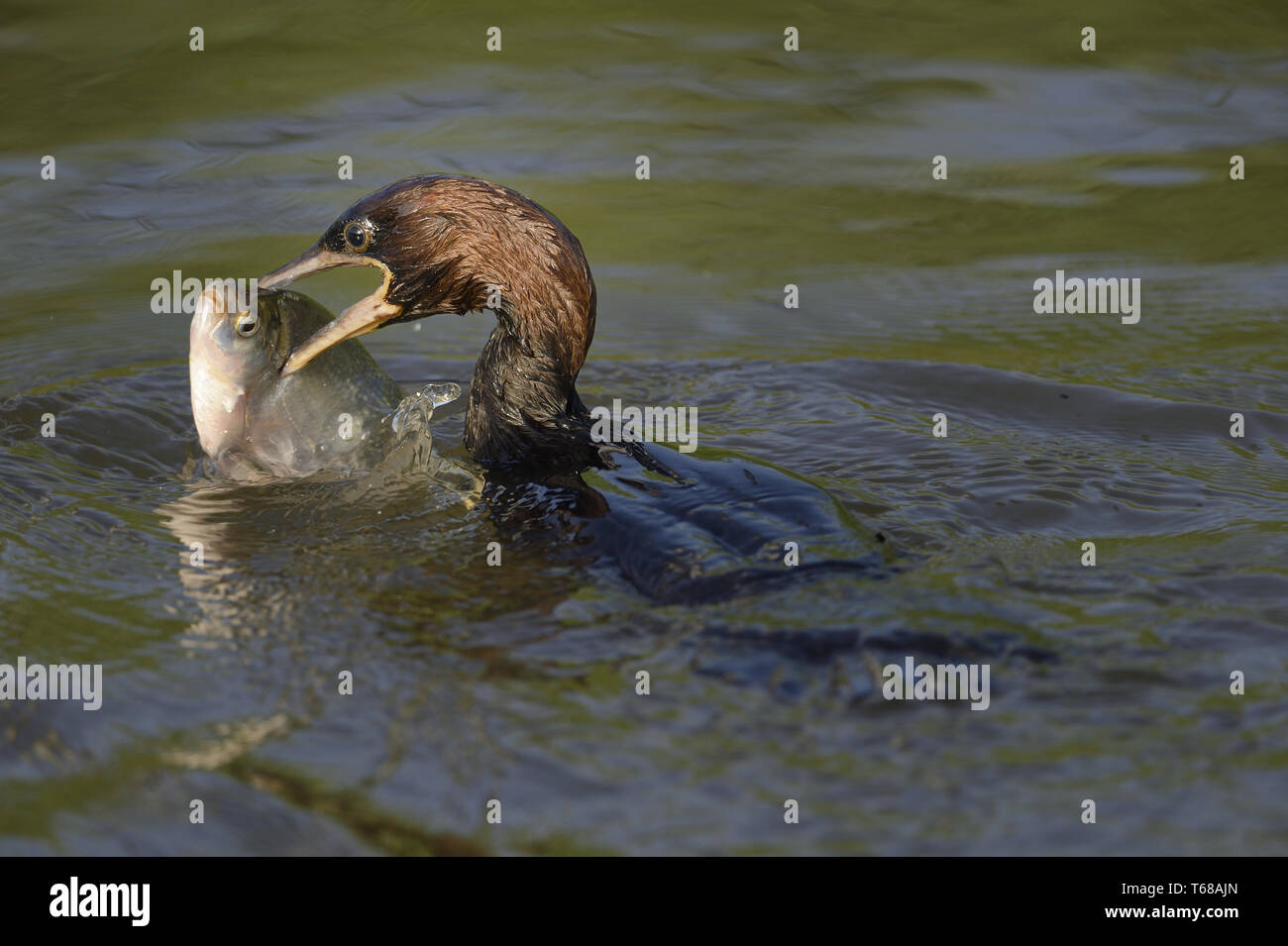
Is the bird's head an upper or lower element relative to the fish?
upper

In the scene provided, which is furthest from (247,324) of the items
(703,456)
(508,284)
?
(703,456)

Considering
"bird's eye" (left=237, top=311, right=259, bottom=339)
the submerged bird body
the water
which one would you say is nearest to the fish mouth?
the submerged bird body

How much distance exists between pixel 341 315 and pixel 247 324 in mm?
325

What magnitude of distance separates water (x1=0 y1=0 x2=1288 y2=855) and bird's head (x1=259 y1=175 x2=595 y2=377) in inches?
24.9

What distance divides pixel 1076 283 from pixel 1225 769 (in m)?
4.26

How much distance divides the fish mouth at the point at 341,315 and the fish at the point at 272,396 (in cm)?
5

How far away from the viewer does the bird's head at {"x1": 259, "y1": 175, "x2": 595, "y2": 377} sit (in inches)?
188

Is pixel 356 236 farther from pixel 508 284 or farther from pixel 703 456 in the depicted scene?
pixel 703 456

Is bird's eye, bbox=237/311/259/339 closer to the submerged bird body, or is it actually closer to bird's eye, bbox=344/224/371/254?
the submerged bird body

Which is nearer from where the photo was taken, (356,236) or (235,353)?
(235,353)

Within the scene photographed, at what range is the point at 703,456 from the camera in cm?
476

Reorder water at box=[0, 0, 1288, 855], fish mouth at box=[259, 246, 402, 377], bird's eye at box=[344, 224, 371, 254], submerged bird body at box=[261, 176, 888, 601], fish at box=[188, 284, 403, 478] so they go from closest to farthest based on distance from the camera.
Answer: water at box=[0, 0, 1288, 855], submerged bird body at box=[261, 176, 888, 601], fish at box=[188, 284, 403, 478], fish mouth at box=[259, 246, 402, 377], bird's eye at box=[344, 224, 371, 254]

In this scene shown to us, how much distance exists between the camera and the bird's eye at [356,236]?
475 cm
